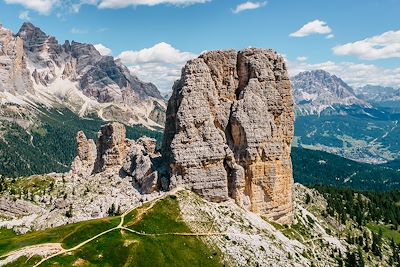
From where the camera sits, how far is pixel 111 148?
15438cm

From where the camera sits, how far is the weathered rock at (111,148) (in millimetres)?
153125

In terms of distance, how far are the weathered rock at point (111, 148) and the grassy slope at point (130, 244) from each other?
150 feet

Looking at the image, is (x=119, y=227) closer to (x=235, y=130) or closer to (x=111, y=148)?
(x=235, y=130)

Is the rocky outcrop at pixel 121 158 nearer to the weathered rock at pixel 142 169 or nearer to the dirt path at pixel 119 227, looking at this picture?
the weathered rock at pixel 142 169

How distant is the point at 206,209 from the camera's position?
11688 cm

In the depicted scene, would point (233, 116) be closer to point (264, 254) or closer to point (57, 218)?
point (264, 254)

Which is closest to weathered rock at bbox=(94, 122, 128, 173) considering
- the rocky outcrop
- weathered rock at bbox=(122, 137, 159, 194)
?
the rocky outcrop

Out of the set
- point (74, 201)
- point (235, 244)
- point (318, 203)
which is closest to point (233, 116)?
point (235, 244)

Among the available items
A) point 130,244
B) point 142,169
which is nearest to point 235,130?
point 142,169

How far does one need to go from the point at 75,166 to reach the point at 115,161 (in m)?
30.7

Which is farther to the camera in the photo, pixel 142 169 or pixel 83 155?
pixel 83 155

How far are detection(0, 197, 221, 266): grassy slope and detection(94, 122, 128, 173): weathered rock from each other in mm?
45814

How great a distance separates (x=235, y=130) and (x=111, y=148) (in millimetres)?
45351

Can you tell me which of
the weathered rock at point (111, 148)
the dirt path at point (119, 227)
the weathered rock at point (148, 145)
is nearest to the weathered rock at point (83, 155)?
the weathered rock at point (111, 148)
